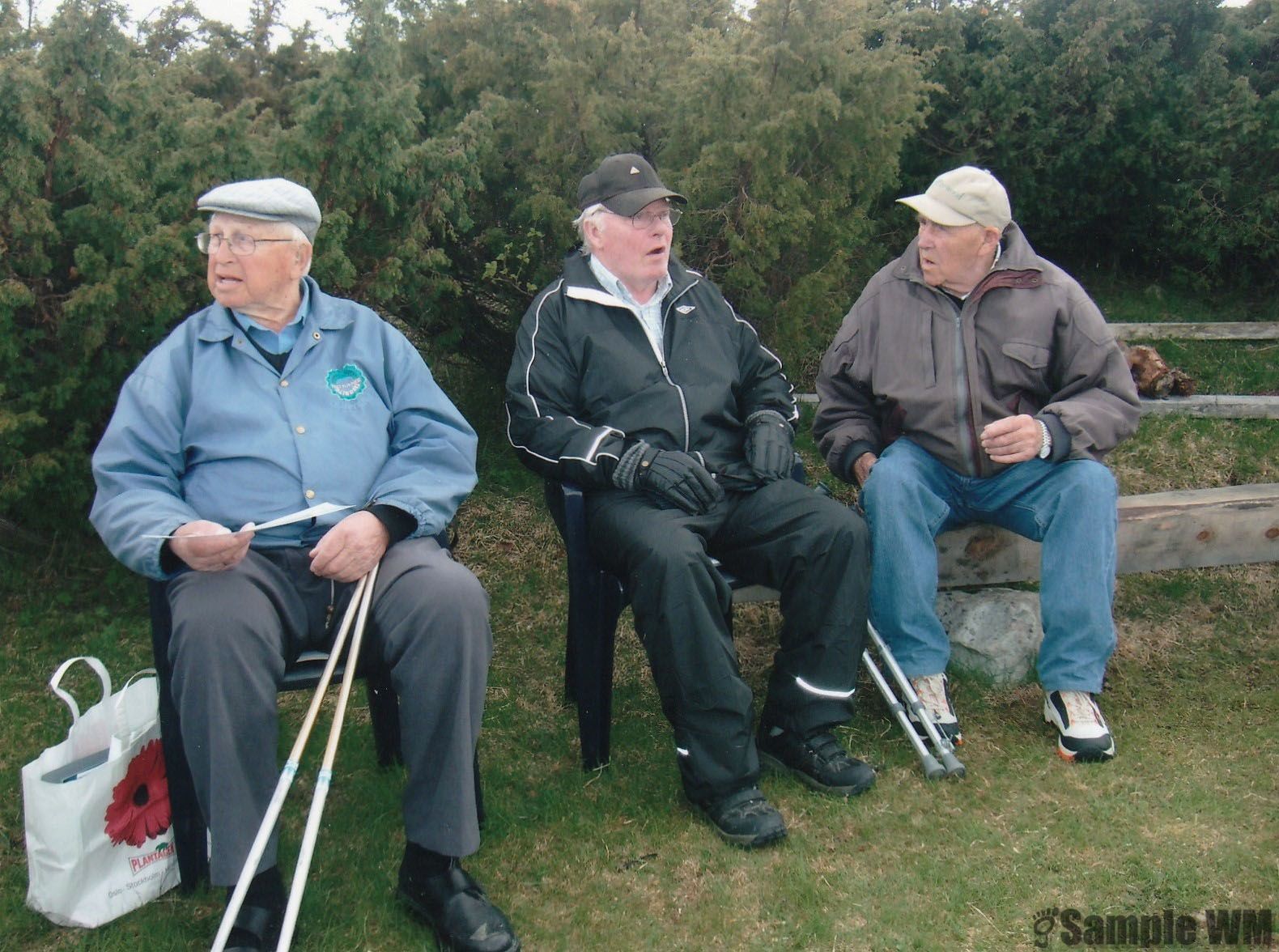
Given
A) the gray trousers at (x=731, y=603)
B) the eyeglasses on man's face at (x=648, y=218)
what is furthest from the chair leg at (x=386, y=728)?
the eyeglasses on man's face at (x=648, y=218)

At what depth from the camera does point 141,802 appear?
2801 millimetres

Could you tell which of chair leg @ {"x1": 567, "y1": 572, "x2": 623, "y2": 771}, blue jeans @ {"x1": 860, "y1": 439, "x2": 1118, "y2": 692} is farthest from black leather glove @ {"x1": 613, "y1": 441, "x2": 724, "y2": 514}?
blue jeans @ {"x1": 860, "y1": 439, "x2": 1118, "y2": 692}

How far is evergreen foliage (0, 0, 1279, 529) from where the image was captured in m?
3.71

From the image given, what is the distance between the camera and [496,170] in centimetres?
486

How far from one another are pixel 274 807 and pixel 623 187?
214cm

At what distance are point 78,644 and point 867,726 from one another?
8.96 ft

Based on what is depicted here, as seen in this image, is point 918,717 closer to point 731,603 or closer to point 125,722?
point 731,603

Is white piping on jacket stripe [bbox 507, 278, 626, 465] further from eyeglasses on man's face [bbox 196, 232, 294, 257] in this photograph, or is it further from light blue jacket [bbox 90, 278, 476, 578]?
eyeglasses on man's face [bbox 196, 232, 294, 257]

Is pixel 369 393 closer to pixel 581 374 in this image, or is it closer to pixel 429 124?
pixel 581 374

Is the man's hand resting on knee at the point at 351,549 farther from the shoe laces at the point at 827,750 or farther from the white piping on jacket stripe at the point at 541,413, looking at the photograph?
the shoe laces at the point at 827,750

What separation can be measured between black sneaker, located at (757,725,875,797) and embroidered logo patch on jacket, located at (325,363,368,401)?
156cm

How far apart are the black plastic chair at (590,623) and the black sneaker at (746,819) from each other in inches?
17.8

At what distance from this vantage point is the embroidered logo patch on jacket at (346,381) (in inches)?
121

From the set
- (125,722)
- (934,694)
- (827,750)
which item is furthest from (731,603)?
(125,722)
